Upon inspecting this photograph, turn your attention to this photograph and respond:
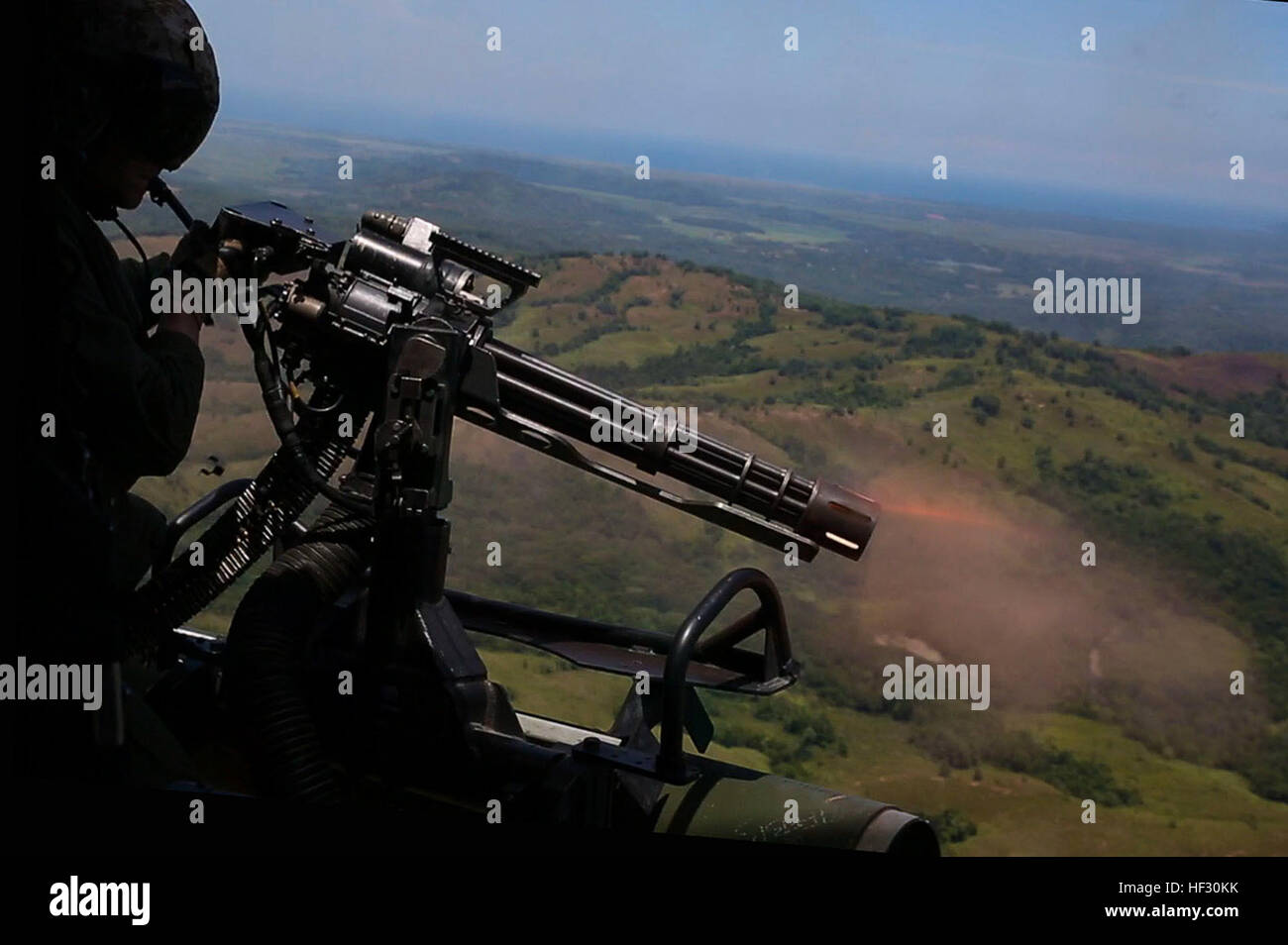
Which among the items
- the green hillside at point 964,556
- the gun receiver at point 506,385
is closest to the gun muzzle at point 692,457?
the gun receiver at point 506,385

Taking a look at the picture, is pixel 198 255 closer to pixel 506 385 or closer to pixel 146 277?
pixel 146 277

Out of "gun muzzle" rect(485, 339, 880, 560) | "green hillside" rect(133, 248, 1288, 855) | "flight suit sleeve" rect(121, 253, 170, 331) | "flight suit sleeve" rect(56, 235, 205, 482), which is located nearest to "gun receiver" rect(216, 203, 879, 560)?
"gun muzzle" rect(485, 339, 880, 560)

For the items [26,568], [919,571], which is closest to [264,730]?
[26,568]

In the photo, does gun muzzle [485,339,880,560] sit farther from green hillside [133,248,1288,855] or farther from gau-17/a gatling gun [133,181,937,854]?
green hillside [133,248,1288,855]

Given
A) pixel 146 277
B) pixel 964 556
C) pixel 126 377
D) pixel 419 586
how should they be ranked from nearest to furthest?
→ pixel 126 377 < pixel 419 586 < pixel 146 277 < pixel 964 556

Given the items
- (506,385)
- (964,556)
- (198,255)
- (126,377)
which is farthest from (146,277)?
(964,556)
